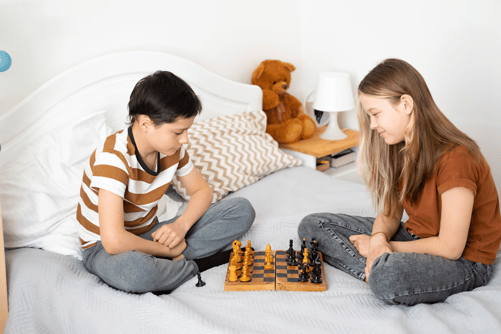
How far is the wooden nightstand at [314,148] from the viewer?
245cm

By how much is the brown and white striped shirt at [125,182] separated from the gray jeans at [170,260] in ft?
0.20

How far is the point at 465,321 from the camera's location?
1.12 m

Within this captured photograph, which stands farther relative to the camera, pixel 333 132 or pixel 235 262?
pixel 333 132

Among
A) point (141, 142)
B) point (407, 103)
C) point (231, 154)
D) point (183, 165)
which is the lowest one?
point (231, 154)

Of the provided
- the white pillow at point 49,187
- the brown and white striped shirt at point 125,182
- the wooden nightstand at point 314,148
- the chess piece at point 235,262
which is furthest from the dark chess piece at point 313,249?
the wooden nightstand at point 314,148

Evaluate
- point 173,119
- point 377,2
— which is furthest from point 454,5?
point 173,119

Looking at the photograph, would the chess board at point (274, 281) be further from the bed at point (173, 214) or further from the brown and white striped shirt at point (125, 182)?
the brown and white striped shirt at point (125, 182)

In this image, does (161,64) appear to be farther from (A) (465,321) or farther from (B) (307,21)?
(A) (465,321)

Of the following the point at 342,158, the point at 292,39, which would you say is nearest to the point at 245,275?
the point at 342,158

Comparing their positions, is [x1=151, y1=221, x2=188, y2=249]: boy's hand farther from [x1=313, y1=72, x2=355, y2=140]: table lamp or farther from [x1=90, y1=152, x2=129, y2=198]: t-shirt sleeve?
[x1=313, y1=72, x2=355, y2=140]: table lamp

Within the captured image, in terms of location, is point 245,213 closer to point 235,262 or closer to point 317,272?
point 235,262

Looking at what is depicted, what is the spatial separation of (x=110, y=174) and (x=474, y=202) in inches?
42.2

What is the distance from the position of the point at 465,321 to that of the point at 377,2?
1.90 metres

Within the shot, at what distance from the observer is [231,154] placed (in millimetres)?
2117
